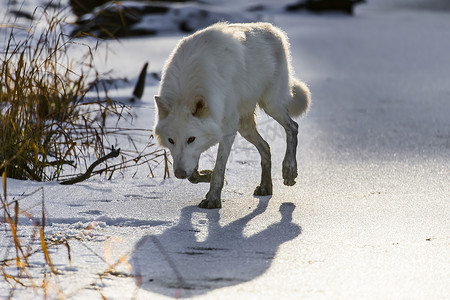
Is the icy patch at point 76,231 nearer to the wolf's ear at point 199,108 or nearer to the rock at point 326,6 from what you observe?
the wolf's ear at point 199,108

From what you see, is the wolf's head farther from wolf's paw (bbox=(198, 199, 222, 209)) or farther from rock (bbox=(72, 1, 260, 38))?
rock (bbox=(72, 1, 260, 38))

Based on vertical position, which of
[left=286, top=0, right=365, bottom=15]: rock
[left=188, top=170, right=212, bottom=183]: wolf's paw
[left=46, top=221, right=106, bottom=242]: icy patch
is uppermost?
[left=286, top=0, right=365, bottom=15]: rock

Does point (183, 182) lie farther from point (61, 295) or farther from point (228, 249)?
point (61, 295)

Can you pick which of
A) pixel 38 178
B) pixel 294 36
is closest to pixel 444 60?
pixel 294 36

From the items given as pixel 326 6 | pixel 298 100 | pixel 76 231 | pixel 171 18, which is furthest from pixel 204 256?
pixel 326 6

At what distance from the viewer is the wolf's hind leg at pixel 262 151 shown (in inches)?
171

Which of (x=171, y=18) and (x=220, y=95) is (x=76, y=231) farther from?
(x=171, y=18)

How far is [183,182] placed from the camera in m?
4.57

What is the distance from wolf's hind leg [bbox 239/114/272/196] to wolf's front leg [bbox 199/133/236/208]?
34 cm

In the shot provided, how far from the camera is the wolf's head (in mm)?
3748

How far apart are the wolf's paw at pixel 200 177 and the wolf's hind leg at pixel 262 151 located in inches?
13.2

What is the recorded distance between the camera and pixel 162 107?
150 inches

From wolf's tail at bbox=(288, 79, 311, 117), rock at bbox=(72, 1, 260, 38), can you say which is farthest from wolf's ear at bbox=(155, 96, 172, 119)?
rock at bbox=(72, 1, 260, 38)

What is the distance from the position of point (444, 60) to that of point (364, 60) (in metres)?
1.20
